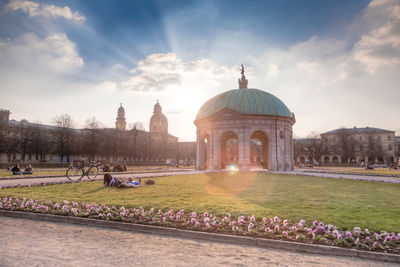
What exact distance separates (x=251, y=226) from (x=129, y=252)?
11.1 feet

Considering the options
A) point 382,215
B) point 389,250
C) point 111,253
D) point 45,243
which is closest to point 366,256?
point 389,250

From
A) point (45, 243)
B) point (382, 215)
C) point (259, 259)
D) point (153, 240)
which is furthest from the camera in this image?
point (382, 215)

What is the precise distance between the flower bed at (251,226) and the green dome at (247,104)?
3277 centimetres

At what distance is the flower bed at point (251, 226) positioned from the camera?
6.53m

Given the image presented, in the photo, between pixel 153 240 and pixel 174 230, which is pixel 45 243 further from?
pixel 174 230

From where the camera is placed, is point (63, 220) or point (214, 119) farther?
point (214, 119)

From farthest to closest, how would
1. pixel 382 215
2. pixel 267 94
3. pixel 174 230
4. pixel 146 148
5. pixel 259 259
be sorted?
pixel 146 148
pixel 267 94
pixel 382 215
pixel 174 230
pixel 259 259

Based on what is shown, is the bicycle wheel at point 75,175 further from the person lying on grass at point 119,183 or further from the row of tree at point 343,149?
the row of tree at point 343,149

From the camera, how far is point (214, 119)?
138 feet

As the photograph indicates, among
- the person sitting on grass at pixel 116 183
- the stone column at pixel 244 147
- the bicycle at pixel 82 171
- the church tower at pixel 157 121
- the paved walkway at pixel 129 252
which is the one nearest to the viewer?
the paved walkway at pixel 129 252

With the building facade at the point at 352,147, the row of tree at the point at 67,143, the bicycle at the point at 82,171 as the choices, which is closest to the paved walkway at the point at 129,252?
the bicycle at the point at 82,171

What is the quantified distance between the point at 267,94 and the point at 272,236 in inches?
1580

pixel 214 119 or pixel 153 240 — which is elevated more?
pixel 214 119

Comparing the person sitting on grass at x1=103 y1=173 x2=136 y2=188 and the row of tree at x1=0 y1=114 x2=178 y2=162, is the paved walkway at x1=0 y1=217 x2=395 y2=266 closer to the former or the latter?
the person sitting on grass at x1=103 y1=173 x2=136 y2=188
